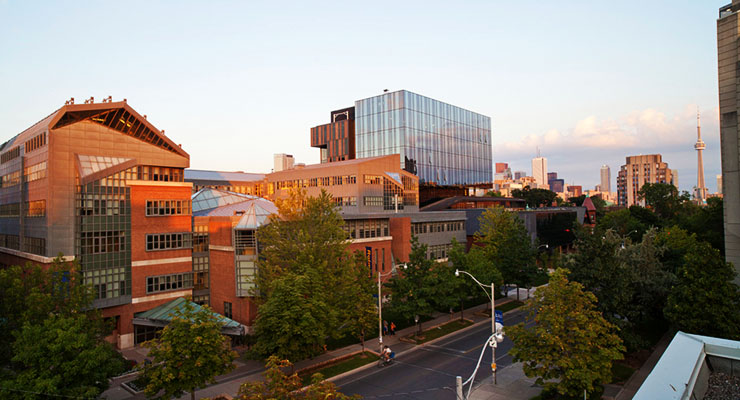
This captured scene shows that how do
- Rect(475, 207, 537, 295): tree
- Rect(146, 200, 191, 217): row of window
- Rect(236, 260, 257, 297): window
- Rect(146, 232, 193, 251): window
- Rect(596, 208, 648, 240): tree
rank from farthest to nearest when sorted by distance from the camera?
Rect(596, 208, 648, 240): tree, Rect(475, 207, 537, 295): tree, Rect(146, 200, 191, 217): row of window, Rect(146, 232, 193, 251): window, Rect(236, 260, 257, 297): window

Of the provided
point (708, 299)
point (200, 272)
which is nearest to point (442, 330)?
point (708, 299)

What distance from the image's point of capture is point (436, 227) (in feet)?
225

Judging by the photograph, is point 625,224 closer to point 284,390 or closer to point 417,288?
point 417,288

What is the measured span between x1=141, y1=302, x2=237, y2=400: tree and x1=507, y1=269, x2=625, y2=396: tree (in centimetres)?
1693

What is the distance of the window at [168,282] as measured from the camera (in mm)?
42125

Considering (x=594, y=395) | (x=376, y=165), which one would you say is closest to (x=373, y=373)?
(x=594, y=395)

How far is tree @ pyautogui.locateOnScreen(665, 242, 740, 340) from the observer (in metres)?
27.5

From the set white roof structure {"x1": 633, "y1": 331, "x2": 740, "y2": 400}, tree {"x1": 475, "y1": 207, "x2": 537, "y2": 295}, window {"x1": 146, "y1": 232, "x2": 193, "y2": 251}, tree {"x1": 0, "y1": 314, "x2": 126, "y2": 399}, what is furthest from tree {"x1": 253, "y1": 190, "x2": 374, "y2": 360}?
tree {"x1": 475, "y1": 207, "x2": 537, "y2": 295}

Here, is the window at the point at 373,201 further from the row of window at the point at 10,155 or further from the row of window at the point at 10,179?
the row of window at the point at 10,155

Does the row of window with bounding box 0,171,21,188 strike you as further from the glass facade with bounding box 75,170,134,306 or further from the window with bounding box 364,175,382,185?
the window with bounding box 364,175,382,185

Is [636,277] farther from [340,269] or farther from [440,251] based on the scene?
[440,251]

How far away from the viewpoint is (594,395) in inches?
1021

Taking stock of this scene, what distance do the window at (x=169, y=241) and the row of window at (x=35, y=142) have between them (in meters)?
12.3

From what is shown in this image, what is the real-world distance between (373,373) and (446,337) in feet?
38.6
